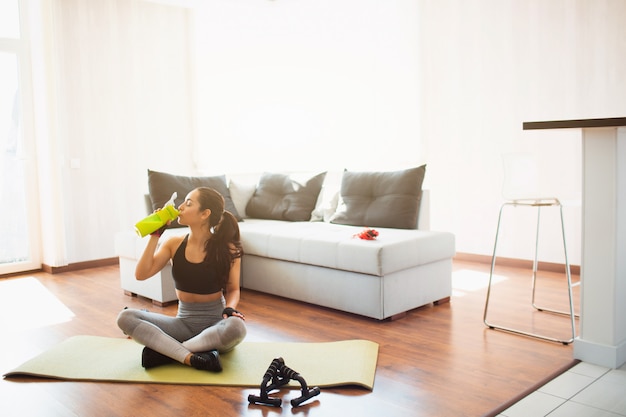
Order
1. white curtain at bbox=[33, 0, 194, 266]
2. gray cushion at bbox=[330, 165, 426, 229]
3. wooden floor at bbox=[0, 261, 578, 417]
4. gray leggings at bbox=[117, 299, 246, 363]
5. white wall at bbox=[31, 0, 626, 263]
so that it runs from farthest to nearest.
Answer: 1. white curtain at bbox=[33, 0, 194, 266]
2. white wall at bbox=[31, 0, 626, 263]
3. gray cushion at bbox=[330, 165, 426, 229]
4. gray leggings at bbox=[117, 299, 246, 363]
5. wooden floor at bbox=[0, 261, 578, 417]

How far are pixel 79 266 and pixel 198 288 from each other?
10.7ft

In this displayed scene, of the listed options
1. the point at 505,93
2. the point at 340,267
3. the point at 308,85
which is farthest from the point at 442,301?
the point at 308,85

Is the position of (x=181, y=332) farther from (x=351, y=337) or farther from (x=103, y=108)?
(x=103, y=108)

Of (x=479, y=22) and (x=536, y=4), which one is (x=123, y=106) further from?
(x=536, y=4)

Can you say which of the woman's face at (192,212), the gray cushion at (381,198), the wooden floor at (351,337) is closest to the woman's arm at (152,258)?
the woman's face at (192,212)

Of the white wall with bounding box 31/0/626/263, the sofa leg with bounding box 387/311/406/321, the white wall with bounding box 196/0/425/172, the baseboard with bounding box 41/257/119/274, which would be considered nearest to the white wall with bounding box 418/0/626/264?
the white wall with bounding box 31/0/626/263

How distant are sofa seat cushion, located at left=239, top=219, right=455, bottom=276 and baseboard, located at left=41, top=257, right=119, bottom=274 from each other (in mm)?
2056

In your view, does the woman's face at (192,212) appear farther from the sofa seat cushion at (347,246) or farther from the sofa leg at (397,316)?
the sofa leg at (397,316)

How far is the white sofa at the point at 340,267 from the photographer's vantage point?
3660mm

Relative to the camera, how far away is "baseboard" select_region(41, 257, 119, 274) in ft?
18.2

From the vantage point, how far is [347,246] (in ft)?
12.3

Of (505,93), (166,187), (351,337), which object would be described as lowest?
(351,337)

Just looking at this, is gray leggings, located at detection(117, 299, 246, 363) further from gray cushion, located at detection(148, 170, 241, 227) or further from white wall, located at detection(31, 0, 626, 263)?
white wall, located at detection(31, 0, 626, 263)

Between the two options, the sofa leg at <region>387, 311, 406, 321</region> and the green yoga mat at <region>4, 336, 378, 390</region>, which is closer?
the green yoga mat at <region>4, 336, 378, 390</region>
